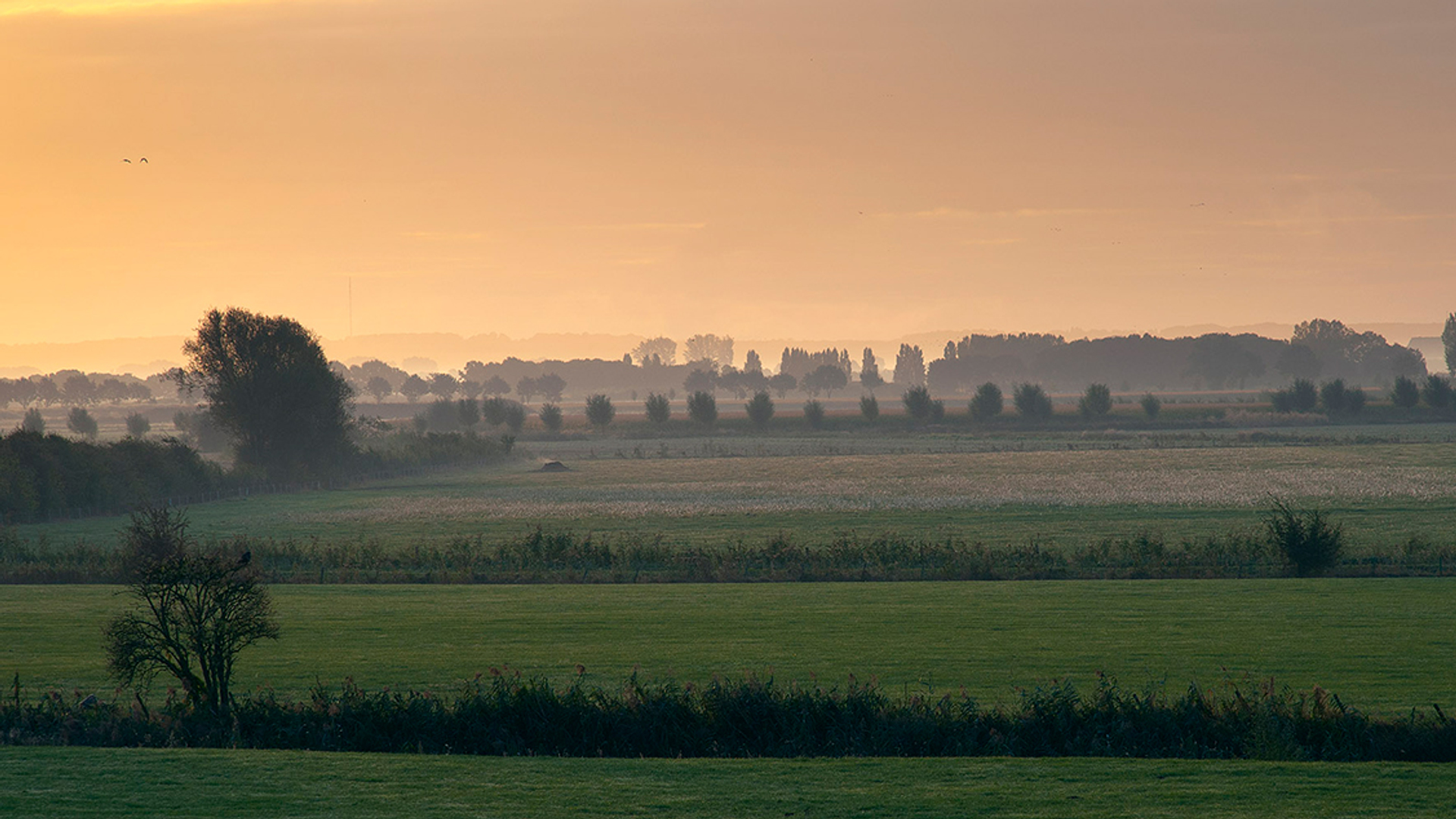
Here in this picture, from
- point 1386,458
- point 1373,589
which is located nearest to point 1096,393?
point 1386,458

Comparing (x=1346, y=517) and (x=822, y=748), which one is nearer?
(x=822, y=748)

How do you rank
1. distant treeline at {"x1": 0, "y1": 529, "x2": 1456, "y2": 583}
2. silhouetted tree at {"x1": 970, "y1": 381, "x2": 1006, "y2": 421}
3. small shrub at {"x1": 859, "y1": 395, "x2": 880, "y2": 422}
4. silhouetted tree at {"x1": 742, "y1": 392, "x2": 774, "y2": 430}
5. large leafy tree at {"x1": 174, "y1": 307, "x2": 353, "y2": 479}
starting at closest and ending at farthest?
distant treeline at {"x1": 0, "y1": 529, "x2": 1456, "y2": 583}, large leafy tree at {"x1": 174, "y1": 307, "x2": 353, "y2": 479}, silhouetted tree at {"x1": 970, "y1": 381, "x2": 1006, "y2": 421}, silhouetted tree at {"x1": 742, "y1": 392, "x2": 774, "y2": 430}, small shrub at {"x1": 859, "y1": 395, "x2": 880, "y2": 422}

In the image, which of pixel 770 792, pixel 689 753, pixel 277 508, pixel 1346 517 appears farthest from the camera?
pixel 277 508

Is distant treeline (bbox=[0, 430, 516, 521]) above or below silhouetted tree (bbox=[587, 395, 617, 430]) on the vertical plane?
below

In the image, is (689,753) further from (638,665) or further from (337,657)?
(337,657)

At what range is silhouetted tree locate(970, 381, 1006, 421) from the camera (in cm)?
16900

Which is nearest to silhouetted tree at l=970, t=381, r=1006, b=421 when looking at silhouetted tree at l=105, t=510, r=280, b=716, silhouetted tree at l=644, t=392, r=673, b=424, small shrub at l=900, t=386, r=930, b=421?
small shrub at l=900, t=386, r=930, b=421

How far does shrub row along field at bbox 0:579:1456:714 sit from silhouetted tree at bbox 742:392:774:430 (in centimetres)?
13377

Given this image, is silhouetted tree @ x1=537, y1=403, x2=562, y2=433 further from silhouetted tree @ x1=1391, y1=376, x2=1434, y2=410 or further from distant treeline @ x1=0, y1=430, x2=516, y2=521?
silhouetted tree @ x1=1391, y1=376, x2=1434, y2=410

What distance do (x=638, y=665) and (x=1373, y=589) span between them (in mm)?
22179

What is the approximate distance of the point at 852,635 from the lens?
28438 millimetres

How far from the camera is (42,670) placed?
998 inches

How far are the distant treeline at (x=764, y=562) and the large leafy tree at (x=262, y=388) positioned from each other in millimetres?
48322

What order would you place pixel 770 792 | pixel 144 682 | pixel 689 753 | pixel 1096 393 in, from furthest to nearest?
pixel 1096 393 → pixel 144 682 → pixel 689 753 → pixel 770 792
